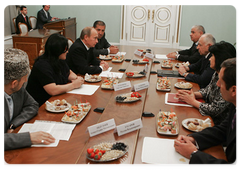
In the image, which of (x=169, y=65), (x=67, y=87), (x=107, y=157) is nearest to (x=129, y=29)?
(x=169, y=65)

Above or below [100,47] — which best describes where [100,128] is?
below

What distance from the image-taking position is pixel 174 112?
6.24 feet

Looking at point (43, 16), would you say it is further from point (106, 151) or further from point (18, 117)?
point (106, 151)

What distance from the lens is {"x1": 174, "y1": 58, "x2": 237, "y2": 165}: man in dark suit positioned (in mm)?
1319

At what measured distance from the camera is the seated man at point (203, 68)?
8.89 ft

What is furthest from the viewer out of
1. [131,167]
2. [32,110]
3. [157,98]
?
[157,98]

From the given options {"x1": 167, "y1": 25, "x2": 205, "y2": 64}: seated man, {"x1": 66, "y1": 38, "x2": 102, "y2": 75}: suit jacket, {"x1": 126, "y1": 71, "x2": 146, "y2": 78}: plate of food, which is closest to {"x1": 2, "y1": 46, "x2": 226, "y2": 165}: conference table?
{"x1": 126, "y1": 71, "x2": 146, "y2": 78}: plate of food

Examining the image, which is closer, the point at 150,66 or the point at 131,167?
the point at 131,167

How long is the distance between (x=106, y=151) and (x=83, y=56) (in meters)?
2.01

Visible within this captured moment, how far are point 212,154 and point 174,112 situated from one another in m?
0.51

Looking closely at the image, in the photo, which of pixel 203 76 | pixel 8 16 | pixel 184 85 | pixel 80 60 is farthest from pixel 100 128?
pixel 8 16

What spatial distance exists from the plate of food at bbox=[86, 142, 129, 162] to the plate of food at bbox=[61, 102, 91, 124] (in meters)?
0.38

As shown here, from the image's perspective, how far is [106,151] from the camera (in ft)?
4.47

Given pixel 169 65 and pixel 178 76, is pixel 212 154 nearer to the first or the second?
pixel 178 76
